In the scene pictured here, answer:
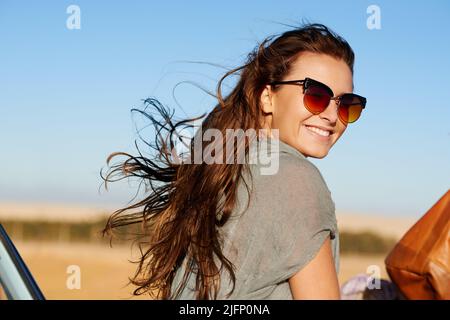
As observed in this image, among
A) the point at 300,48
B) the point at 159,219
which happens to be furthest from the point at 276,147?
the point at 159,219

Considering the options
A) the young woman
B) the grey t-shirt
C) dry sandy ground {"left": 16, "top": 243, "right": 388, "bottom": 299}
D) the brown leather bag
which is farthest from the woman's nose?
dry sandy ground {"left": 16, "top": 243, "right": 388, "bottom": 299}

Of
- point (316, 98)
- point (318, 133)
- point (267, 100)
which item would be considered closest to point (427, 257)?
point (318, 133)

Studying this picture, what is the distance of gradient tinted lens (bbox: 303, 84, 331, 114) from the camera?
8.74 feet

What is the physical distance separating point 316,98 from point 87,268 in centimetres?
2521

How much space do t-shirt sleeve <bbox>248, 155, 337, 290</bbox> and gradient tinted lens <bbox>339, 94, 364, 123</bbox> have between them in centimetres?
50

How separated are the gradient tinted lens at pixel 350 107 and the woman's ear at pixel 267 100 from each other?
10.4 inches

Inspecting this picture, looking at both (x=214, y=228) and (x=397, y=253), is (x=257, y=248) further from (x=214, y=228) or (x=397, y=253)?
(x=397, y=253)

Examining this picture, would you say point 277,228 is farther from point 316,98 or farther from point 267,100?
point 267,100

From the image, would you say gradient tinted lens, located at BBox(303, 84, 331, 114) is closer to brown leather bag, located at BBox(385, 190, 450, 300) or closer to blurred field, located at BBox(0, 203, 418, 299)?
brown leather bag, located at BBox(385, 190, 450, 300)

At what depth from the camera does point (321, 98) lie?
2.68 m

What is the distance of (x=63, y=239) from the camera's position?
134 feet

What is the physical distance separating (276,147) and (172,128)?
110cm

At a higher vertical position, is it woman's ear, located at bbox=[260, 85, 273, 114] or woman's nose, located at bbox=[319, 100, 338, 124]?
woman's ear, located at bbox=[260, 85, 273, 114]
